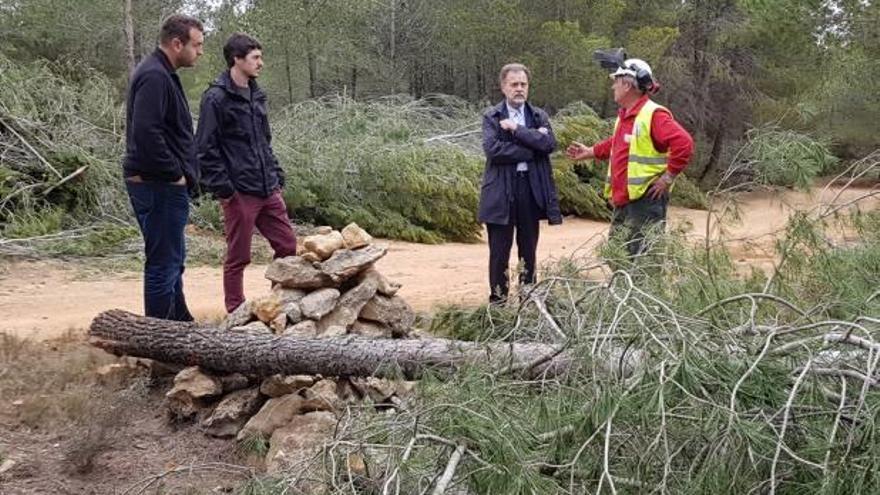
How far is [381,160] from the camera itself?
11.2 metres

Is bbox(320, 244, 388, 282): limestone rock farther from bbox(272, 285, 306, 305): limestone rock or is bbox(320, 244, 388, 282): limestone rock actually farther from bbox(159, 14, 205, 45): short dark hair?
bbox(159, 14, 205, 45): short dark hair

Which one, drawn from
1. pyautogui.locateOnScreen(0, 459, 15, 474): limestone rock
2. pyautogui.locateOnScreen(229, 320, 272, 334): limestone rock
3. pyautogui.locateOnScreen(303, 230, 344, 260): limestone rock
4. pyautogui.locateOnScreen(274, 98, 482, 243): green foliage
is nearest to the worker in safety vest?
pyautogui.locateOnScreen(303, 230, 344, 260): limestone rock

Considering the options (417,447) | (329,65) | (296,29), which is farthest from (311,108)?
(417,447)

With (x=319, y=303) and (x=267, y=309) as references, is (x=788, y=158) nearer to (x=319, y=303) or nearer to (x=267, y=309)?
(x=319, y=303)

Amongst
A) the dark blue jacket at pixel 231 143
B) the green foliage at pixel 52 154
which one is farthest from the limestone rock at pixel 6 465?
the green foliage at pixel 52 154

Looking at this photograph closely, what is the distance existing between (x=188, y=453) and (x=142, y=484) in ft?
2.41

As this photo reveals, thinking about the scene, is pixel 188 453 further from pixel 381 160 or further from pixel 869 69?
pixel 869 69

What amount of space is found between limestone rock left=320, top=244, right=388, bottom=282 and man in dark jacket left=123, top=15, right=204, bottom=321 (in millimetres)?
820

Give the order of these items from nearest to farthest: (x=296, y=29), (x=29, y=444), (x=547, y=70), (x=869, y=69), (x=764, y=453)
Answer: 1. (x=764, y=453)
2. (x=29, y=444)
3. (x=869, y=69)
4. (x=296, y=29)
5. (x=547, y=70)

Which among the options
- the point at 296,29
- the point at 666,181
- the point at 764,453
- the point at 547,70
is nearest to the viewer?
the point at 764,453

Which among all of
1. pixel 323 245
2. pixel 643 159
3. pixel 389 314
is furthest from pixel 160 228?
pixel 643 159

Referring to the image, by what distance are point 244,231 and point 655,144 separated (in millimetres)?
2347

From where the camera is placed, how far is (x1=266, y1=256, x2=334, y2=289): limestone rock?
5.17 m

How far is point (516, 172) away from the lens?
215 inches
